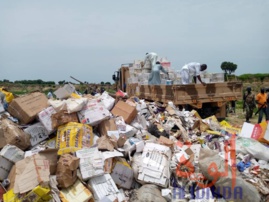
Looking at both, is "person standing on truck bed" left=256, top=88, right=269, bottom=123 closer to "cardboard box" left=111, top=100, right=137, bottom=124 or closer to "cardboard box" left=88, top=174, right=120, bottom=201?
"cardboard box" left=111, top=100, right=137, bottom=124

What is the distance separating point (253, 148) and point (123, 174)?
2121 millimetres

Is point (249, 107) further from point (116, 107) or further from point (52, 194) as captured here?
point (52, 194)

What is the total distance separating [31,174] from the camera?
3449 mm

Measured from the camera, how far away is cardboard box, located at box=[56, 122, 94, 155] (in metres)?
4.29

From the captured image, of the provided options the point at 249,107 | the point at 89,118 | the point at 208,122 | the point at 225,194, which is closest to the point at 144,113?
the point at 208,122

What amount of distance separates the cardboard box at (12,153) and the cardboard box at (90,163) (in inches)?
35.1

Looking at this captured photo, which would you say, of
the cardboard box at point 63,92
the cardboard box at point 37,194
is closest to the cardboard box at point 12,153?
the cardboard box at point 37,194

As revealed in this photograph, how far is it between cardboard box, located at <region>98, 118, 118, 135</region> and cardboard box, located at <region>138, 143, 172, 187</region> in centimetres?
82

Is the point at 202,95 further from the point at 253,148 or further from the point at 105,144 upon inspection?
the point at 105,144

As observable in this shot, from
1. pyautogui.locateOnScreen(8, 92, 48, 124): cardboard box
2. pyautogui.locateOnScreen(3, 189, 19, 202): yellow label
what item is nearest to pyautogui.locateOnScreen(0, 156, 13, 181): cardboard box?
pyautogui.locateOnScreen(3, 189, 19, 202): yellow label

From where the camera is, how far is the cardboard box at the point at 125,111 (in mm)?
5574

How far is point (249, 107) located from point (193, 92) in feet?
12.9

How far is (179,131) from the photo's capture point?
19.7 ft

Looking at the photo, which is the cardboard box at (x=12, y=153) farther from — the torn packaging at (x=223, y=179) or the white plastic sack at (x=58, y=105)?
the torn packaging at (x=223, y=179)
